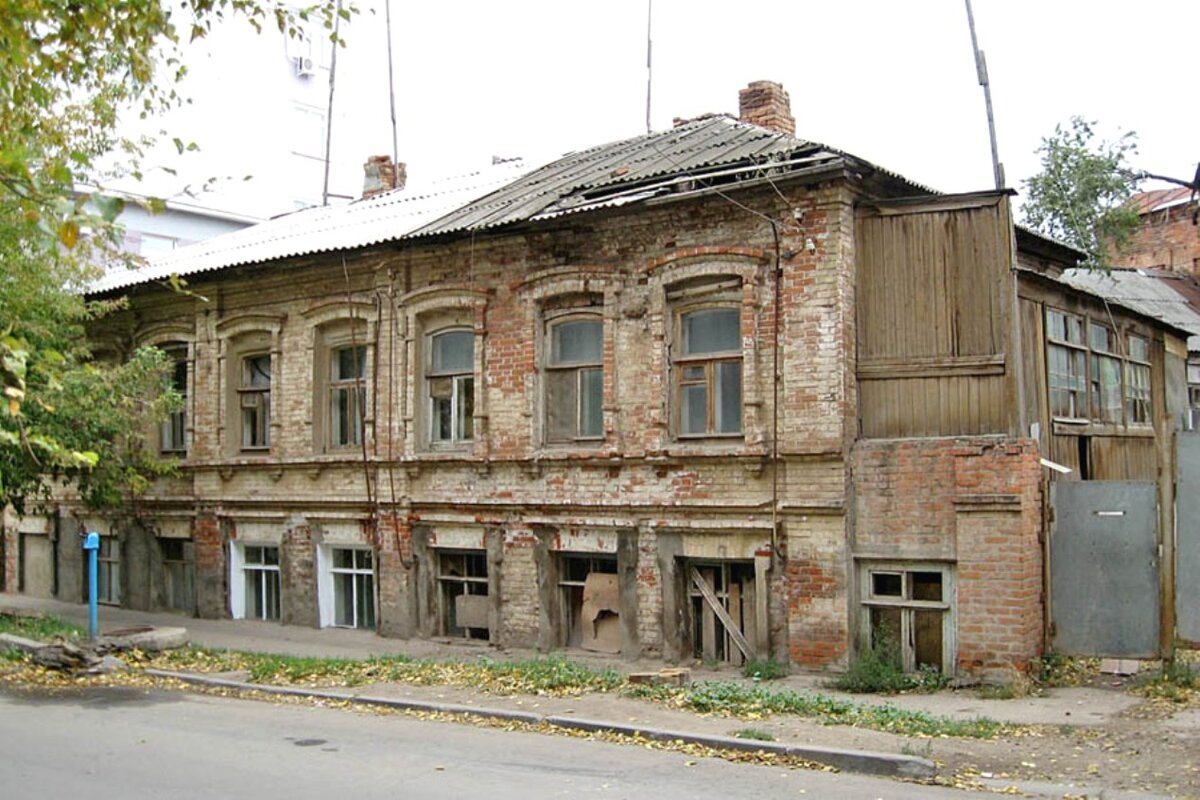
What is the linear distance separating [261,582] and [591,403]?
7.07 meters

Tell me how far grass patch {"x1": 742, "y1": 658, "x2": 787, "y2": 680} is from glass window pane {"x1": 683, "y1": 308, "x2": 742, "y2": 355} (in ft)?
11.9

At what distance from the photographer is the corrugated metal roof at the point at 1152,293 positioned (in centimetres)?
2478

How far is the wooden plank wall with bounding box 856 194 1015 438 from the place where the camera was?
13.4m

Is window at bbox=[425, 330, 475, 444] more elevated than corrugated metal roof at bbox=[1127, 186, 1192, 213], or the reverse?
corrugated metal roof at bbox=[1127, 186, 1192, 213]

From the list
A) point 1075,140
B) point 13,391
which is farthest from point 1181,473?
point 13,391

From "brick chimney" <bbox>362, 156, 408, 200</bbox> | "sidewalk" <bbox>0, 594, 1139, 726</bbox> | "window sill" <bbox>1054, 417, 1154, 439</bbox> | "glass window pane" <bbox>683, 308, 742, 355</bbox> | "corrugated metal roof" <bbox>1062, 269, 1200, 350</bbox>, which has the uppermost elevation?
"brick chimney" <bbox>362, 156, 408, 200</bbox>

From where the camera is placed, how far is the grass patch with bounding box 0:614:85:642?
1625 cm

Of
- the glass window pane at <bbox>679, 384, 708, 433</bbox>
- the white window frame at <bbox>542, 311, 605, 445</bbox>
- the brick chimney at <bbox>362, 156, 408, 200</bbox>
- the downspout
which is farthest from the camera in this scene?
the brick chimney at <bbox>362, 156, 408, 200</bbox>

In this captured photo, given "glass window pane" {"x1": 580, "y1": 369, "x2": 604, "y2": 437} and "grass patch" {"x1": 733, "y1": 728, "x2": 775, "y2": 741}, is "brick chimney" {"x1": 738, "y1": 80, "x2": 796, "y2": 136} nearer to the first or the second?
"glass window pane" {"x1": 580, "y1": 369, "x2": 604, "y2": 437}

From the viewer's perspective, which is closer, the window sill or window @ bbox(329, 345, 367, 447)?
the window sill

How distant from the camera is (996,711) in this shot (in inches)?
458

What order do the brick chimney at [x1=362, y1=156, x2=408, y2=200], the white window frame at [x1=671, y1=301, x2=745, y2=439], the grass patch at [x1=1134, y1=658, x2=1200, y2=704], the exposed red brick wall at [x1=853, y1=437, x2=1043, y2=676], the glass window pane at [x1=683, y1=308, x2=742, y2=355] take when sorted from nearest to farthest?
the grass patch at [x1=1134, y1=658, x2=1200, y2=704], the exposed red brick wall at [x1=853, y1=437, x2=1043, y2=676], the white window frame at [x1=671, y1=301, x2=745, y2=439], the glass window pane at [x1=683, y1=308, x2=742, y2=355], the brick chimney at [x1=362, y1=156, x2=408, y2=200]

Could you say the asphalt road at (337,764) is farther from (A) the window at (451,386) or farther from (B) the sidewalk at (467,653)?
(A) the window at (451,386)

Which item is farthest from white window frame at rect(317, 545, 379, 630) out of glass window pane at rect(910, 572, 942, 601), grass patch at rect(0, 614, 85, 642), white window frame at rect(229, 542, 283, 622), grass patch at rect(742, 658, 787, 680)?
glass window pane at rect(910, 572, 942, 601)
